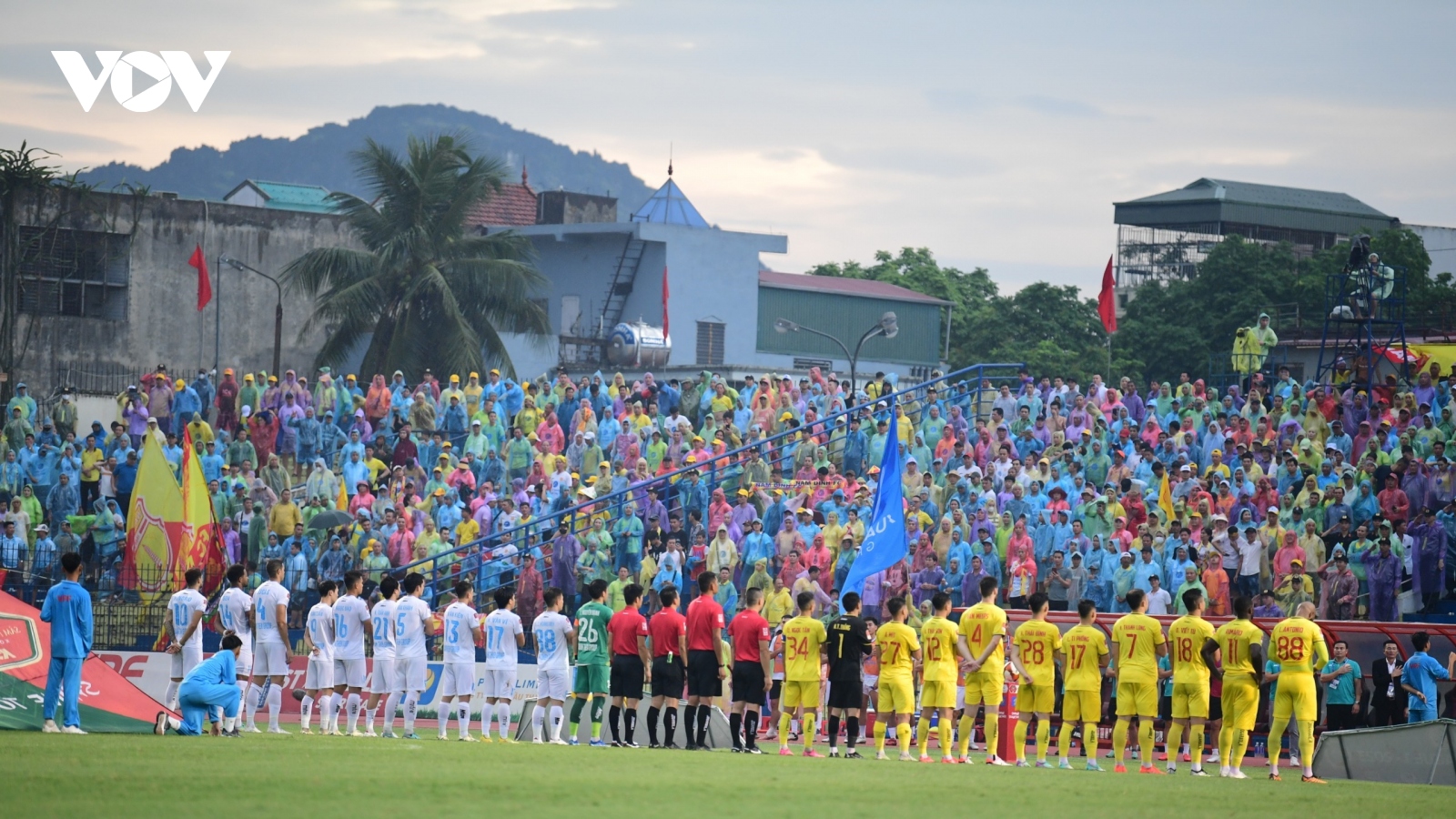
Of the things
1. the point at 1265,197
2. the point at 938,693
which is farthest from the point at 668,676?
the point at 1265,197

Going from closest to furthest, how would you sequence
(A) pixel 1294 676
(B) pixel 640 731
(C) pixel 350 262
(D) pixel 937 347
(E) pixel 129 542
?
(A) pixel 1294 676 < (B) pixel 640 731 < (E) pixel 129 542 < (C) pixel 350 262 < (D) pixel 937 347

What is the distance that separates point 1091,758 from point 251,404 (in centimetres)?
2172

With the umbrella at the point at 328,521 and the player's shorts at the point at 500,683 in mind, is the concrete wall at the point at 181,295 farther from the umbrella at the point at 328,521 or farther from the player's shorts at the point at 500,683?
the player's shorts at the point at 500,683

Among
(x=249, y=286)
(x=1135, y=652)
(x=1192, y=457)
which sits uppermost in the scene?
(x=249, y=286)

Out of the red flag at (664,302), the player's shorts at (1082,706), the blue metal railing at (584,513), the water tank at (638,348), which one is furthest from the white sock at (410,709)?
the red flag at (664,302)

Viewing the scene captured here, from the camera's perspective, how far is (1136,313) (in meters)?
66.8

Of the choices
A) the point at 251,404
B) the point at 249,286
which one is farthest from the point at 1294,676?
the point at 249,286

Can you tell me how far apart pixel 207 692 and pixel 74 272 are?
31.5 metres

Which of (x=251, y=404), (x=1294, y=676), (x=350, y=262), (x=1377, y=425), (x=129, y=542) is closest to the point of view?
(x=1294, y=676)

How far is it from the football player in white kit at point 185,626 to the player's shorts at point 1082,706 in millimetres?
9295

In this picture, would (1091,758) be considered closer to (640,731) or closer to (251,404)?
(640,731)

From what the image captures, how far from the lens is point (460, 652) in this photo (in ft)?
61.2

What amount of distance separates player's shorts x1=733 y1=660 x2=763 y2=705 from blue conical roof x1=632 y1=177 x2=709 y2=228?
46.9 meters

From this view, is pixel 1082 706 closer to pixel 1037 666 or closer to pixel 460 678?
pixel 1037 666
